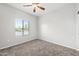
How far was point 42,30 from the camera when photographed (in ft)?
16.1

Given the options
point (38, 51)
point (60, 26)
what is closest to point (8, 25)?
point (38, 51)

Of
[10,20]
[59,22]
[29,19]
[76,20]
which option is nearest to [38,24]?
[29,19]

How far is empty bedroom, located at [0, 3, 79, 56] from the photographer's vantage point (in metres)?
3.17

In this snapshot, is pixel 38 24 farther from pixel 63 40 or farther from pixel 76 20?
pixel 76 20

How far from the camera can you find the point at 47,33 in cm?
469

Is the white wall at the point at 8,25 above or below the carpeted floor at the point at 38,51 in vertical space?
above

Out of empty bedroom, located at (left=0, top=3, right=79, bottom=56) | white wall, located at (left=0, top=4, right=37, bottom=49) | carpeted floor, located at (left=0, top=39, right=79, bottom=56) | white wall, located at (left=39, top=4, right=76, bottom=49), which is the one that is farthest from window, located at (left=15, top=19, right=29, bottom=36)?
white wall, located at (left=39, top=4, right=76, bottom=49)

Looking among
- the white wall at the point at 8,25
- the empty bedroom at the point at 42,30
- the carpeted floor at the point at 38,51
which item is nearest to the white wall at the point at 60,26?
the empty bedroom at the point at 42,30

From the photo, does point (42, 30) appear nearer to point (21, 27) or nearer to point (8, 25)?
point (21, 27)

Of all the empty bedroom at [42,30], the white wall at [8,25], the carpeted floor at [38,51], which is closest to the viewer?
the carpeted floor at [38,51]

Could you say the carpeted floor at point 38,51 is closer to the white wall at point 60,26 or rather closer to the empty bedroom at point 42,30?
the empty bedroom at point 42,30

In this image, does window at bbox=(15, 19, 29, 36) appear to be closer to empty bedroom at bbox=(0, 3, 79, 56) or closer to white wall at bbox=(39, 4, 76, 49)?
empty bedroom at bbox=(0, 3, 79, 56)

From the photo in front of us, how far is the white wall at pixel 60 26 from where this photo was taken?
3.51 m

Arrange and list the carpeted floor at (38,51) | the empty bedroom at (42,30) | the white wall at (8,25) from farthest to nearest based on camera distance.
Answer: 1. the white wall at (8,25)
2. the empty bedroom at (42,30)
3. the carpeted floor at (38,51)
